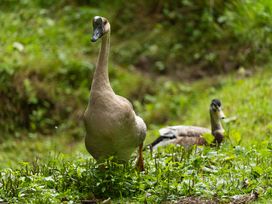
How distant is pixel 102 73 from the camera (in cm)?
616

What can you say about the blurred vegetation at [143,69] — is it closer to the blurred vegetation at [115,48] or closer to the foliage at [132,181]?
the blurred vegetation at [115,48]

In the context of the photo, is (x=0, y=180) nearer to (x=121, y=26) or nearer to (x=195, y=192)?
(x=195, y=192)

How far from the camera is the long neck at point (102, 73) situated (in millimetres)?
6062

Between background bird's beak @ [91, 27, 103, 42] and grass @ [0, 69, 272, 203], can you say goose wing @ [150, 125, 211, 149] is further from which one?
background bird's beak @ [91, 27, 103, 42]

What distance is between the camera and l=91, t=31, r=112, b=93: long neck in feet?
19.9

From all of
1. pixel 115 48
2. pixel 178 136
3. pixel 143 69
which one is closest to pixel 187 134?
pixel 178 136

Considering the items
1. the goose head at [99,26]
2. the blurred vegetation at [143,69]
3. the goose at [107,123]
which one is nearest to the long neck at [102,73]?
the goose at [107,123]

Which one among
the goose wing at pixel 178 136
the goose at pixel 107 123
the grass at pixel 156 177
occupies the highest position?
the goose at pixel 107 123

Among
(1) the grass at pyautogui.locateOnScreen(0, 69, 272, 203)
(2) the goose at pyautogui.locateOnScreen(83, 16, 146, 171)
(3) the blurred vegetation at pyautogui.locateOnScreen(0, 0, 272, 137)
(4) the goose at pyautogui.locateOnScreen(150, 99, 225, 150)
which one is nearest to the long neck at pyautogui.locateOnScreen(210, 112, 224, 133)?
(4) the goose at pyautogui.locateOnScreen(150, 99, 225, 150)

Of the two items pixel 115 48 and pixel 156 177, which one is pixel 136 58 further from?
pixel 156 177

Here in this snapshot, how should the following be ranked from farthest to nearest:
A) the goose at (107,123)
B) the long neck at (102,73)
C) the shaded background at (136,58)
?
the shaded background at (136,58) → the long neck at (102,73) → the goose at (107,123)

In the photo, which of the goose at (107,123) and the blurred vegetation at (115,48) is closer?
the goose at (107,123)

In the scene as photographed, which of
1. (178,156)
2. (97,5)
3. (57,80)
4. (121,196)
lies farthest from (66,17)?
(121,196)

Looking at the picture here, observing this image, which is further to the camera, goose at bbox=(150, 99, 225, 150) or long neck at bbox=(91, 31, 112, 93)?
Answer: goose at bbox=(150, 99, 225, 150)
